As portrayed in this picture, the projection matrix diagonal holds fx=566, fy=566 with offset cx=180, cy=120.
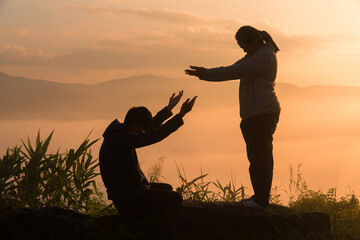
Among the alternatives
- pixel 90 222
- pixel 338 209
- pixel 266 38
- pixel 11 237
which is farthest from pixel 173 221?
pixel 338 209

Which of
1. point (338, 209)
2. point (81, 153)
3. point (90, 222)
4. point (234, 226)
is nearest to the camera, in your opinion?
point (90, 222)

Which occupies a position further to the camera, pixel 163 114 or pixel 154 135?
pixel 163 114

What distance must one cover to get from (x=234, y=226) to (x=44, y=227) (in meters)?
2.47

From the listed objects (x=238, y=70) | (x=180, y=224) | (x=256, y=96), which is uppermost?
(x=238, y=70)

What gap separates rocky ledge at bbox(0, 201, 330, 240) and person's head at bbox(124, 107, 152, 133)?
1.12 meters

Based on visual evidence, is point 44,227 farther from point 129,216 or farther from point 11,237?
point 129,216

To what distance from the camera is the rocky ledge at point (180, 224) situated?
695cm

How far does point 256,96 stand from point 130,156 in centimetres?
182

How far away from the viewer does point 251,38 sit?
289 inches

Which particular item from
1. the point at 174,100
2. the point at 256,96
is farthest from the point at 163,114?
the point at 256,96

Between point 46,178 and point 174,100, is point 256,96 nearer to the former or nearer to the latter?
point 174,100

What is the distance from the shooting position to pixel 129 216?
6.99m

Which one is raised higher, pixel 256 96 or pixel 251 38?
pixel 251 38

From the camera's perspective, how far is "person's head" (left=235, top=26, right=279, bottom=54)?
23.9ft
